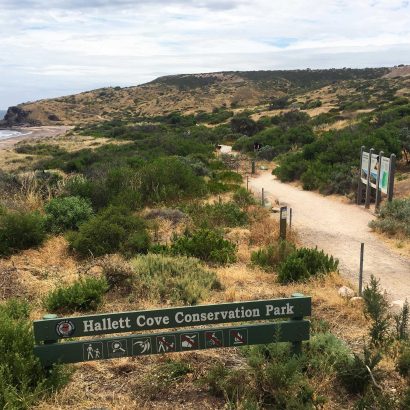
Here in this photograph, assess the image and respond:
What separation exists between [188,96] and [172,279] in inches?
3736

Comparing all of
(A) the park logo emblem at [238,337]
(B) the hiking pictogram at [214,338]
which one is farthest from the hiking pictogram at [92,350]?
(A) the park logo emblem at [238,337]

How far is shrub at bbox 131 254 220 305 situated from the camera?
7062mm

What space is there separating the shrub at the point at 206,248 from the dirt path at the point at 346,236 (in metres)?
2.27

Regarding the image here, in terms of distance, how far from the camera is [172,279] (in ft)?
24.7

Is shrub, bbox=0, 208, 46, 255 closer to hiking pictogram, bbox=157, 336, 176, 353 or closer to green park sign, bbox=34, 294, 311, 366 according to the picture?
green park sign, bbox=34, 294, 311, 366

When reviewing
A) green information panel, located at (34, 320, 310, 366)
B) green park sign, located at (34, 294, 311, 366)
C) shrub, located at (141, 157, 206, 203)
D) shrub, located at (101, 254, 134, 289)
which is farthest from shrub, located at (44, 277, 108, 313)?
shrub, located at (141, 157, 206, 203)

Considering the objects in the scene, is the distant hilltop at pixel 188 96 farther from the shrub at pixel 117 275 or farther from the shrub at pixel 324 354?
the shrub at pixel 324 354

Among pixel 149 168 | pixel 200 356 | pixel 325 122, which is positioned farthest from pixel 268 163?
pixel 200 356

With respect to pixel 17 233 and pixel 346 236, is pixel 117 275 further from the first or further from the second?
pixel 346 236

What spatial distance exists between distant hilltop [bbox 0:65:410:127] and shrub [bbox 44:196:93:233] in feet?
226

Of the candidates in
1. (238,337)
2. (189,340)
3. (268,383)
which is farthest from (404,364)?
(189,340)

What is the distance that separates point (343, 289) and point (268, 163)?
2202 cm

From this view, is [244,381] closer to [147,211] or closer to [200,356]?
Answer: [200,356]

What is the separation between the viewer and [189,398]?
453cm
